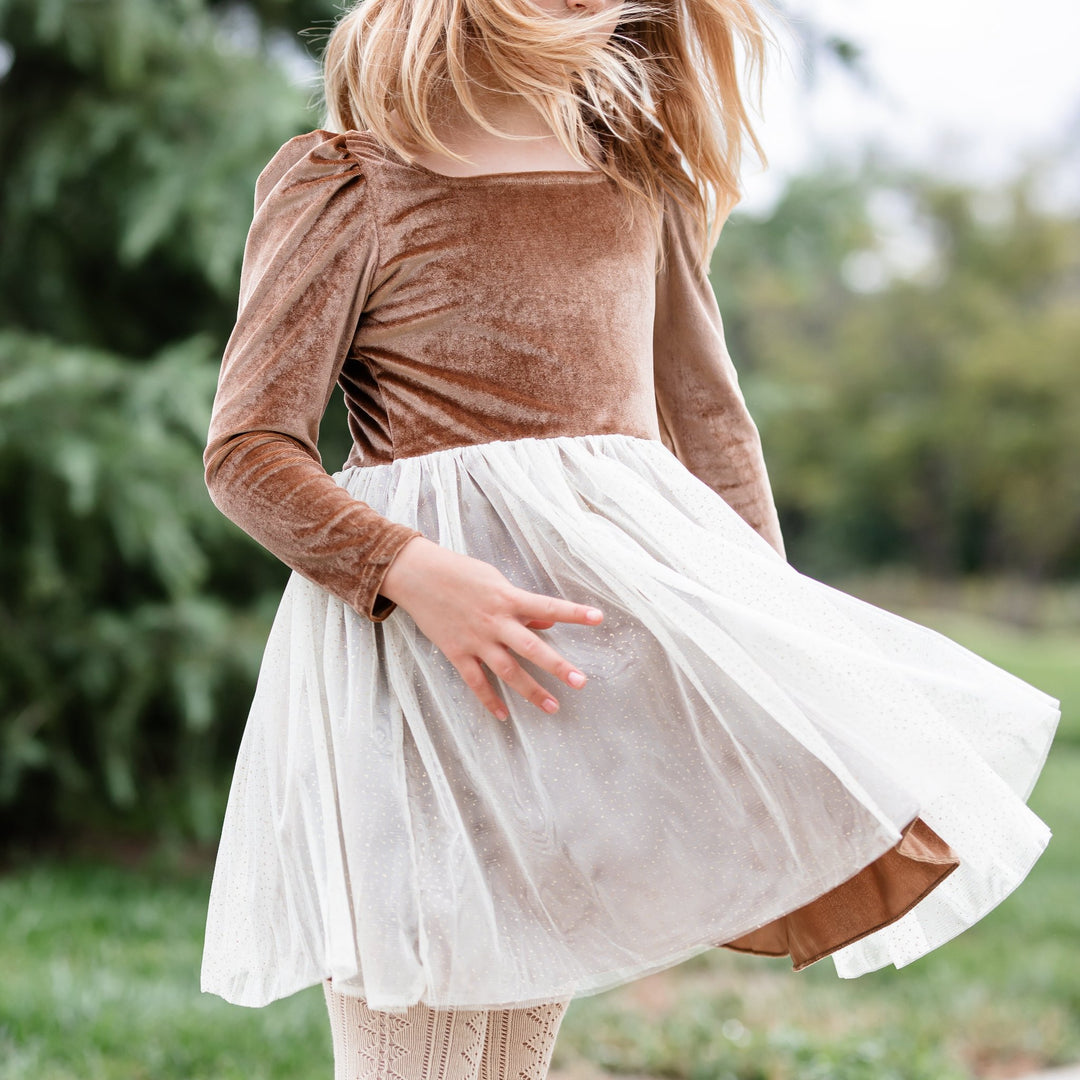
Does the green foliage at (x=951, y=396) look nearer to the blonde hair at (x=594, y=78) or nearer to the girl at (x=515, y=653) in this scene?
the blonde hair at (x=594, y=78)

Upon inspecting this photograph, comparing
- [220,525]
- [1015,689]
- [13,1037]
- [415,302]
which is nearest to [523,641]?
[415,302]

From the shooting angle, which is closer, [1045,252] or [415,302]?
[415,302]

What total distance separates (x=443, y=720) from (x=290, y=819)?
0.58ft

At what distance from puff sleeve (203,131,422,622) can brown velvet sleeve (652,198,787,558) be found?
1.47 feet

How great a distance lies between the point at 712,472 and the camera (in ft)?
Result: 5.07

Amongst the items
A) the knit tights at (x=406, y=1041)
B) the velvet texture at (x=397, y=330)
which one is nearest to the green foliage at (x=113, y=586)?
the velvet texture at (x=397, y=330)

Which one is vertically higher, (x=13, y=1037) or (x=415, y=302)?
(x=415, y=302)

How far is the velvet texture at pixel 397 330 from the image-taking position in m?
1.17

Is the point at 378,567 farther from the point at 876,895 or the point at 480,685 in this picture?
the point at 876,895

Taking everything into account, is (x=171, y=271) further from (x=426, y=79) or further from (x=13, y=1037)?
(x=426, y=79)

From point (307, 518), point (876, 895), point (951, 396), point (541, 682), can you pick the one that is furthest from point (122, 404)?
point (951, 396)
